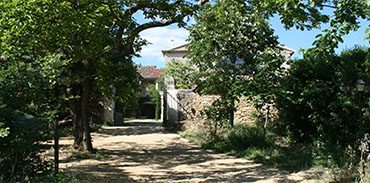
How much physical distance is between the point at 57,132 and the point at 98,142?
923cm

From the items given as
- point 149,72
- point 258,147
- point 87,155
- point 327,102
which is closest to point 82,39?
point 87,155

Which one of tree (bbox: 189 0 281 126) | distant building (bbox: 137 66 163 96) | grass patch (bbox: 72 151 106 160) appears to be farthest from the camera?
distant building (bbox: 137 66 163 96)

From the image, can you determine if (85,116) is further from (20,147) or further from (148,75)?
(148,75)

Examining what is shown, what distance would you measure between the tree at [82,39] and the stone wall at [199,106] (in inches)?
189

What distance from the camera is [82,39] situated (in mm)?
12648

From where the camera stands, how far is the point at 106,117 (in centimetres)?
3052

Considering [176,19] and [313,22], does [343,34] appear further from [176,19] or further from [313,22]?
[176,19]

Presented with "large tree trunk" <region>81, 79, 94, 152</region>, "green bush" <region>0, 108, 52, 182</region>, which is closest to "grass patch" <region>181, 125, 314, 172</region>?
"large tree trunk" <region>81, 79, 94, 152</region>

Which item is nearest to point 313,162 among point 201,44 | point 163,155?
point 163,155

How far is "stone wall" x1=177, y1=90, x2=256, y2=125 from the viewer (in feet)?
62.2

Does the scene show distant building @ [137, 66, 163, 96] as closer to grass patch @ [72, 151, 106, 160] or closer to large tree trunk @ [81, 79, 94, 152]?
large tree trunk @ [81, 79, 94, 152]

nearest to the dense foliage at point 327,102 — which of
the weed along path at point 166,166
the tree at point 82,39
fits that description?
the weed along path at point 166,166

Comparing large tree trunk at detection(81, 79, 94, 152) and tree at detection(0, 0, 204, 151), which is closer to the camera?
tree at detection(0, 0, 204, 151)

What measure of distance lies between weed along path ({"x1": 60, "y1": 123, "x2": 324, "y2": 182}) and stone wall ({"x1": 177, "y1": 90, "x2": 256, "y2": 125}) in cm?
286
